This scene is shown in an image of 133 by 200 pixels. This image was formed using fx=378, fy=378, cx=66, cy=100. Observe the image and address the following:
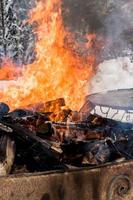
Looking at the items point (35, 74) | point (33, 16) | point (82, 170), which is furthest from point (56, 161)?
point (33, 16)

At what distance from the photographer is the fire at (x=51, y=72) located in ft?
30.6

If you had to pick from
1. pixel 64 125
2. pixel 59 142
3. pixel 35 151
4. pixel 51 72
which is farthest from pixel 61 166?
pixel 51 72

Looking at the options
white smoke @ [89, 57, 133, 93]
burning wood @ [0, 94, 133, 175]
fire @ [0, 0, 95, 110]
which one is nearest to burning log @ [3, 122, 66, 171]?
burning wood @ [0, 94, 133, 175]

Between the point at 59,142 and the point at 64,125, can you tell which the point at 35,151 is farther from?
the point at 64,125

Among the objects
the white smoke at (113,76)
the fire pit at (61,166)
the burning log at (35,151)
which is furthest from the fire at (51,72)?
the white smoke at (113,76)

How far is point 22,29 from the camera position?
26953 millimetres

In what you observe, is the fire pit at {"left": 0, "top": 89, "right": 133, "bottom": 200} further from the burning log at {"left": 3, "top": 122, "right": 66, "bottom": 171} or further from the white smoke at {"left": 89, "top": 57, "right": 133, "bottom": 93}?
the white smoke at {"left": 89, "top": 57, "right": 133, "bottom": 93}

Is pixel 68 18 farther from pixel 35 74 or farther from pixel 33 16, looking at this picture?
pixel 35 74

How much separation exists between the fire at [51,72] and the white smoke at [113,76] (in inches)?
181

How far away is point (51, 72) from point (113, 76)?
7.82 meters

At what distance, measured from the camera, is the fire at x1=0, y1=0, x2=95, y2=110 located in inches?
367

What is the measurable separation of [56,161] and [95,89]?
1003cm

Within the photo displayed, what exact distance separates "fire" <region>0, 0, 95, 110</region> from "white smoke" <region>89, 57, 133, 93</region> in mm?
4593

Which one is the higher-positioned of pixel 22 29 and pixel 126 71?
pixel 22 29
